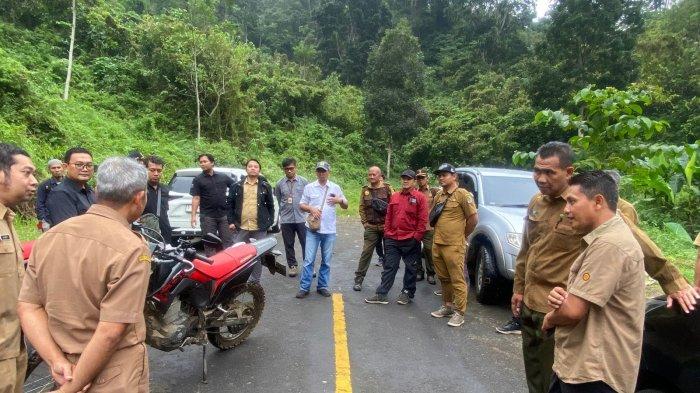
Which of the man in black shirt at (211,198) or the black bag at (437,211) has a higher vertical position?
the black bag at (437,211)

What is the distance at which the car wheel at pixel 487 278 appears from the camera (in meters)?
5.87

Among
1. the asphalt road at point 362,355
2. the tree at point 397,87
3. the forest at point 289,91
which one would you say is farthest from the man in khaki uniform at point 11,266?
the tree at point 397,87

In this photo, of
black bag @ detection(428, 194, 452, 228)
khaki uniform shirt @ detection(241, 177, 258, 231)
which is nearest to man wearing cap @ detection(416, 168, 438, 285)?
black bag @ detection(428, 194, 452, 228)

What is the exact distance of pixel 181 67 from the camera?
21422 mm

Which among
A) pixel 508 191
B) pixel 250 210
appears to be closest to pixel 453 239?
pixel 508 191

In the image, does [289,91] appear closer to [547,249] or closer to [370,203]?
[370,203]

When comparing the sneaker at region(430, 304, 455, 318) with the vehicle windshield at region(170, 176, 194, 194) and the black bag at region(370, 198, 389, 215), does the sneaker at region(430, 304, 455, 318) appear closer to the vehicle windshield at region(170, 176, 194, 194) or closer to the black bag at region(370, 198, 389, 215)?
the black bag at region(370, 198, 389, 215)

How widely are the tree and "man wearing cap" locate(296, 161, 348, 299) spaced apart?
2158 cm

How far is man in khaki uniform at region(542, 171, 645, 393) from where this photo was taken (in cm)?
201

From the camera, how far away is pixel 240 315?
14.1 ft

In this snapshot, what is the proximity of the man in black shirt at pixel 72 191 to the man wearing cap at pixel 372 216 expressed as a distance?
3648 mm

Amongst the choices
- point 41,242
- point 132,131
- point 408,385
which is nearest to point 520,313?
point 408,385

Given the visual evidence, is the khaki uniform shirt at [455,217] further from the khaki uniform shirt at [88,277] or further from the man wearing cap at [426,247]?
the khaki uniform shirt at [88,277]

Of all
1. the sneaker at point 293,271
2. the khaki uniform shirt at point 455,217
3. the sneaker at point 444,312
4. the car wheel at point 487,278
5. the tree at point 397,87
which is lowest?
the sneaker at point 293,271
